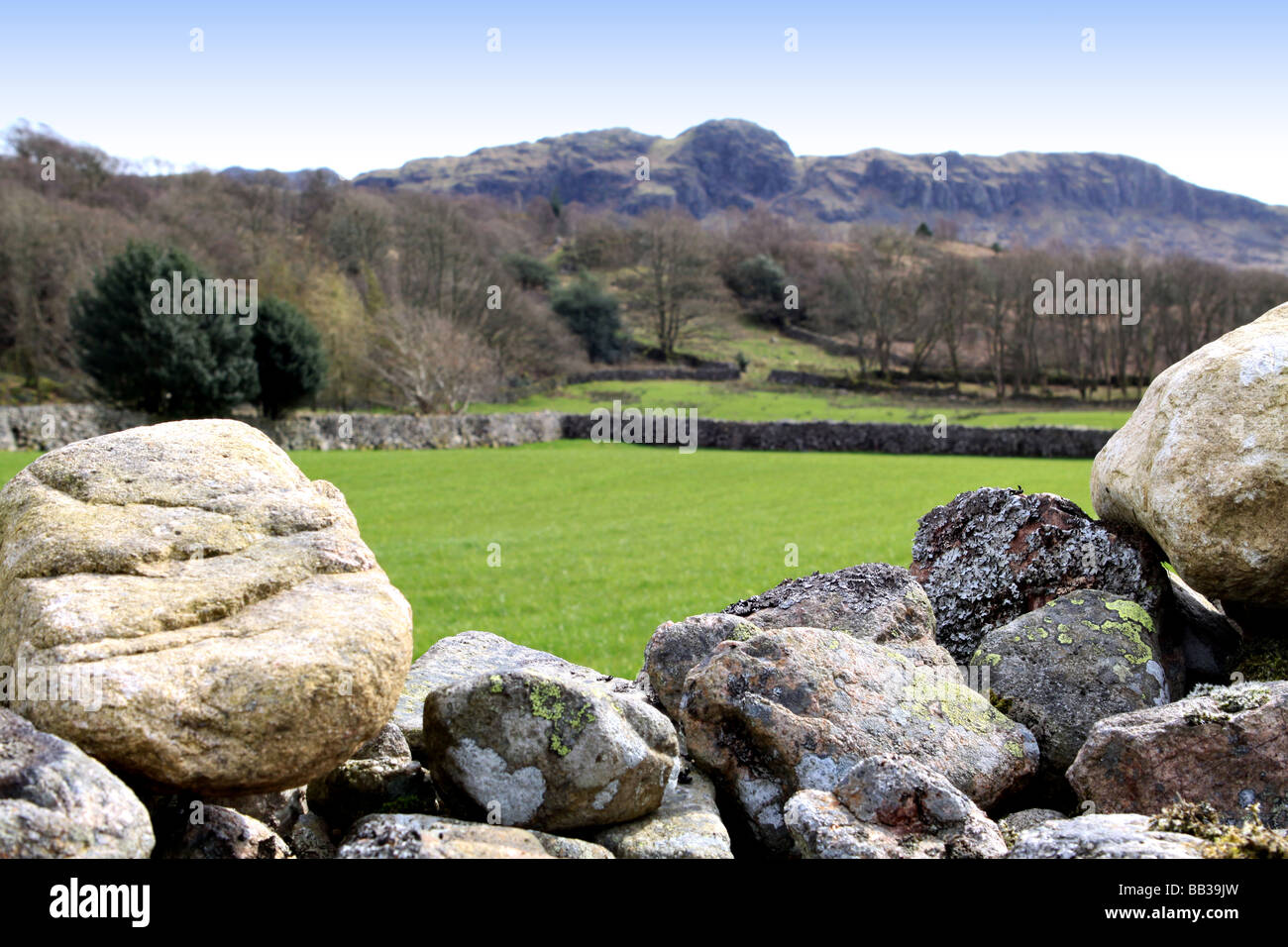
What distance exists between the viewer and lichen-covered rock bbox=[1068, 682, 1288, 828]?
3.98 m

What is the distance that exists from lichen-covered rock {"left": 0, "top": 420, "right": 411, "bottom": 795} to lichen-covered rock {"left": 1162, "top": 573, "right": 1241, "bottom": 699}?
185 inches

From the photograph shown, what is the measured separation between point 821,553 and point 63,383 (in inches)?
1937

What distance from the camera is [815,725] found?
4.31m

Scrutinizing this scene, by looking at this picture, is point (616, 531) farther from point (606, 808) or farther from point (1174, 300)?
point (1174, 300)

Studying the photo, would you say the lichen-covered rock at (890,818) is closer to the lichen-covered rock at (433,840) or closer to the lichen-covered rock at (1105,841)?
the lichen-covered rock at (1105,841)

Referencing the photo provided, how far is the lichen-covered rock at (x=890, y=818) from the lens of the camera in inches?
140

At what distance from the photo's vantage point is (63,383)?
50844 mm

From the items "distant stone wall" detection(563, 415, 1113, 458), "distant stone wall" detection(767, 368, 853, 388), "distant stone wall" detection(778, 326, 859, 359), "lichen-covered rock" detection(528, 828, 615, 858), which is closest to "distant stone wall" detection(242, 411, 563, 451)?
"distant stone wall" detection(563, 415, 1113, 458)

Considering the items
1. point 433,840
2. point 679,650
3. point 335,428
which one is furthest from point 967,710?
point 335,428

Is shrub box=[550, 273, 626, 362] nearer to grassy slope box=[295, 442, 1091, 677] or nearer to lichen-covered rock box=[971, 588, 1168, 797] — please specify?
grassy slope box=[295, 442, 1091, 677]

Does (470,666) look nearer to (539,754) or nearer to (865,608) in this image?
(539,754)

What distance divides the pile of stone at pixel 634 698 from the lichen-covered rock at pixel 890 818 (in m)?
0.01

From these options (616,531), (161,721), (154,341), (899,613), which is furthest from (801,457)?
(161,721)

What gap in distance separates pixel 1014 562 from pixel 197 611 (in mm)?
4922
